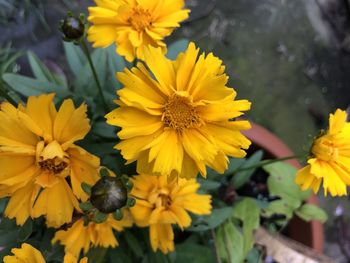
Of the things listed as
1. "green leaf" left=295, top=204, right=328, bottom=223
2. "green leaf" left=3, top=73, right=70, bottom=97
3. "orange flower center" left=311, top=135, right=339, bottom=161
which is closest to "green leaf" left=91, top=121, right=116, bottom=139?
"green leaf" left=3, top=73, right=70, bottom=97

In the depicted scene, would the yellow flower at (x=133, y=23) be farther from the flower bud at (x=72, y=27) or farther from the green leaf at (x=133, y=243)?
the green leaf at (x=133, y=243)

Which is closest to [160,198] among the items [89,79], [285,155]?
[89,79]

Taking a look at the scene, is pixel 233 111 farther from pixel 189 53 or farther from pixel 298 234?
pixel 298 234

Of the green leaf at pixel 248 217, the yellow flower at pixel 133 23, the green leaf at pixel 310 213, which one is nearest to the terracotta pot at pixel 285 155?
the green leaf at pixel 310 213

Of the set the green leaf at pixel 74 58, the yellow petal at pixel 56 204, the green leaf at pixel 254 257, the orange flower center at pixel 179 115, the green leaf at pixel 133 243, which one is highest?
the orange flower center at pixel 179 115

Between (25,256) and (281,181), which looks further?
(281,181)

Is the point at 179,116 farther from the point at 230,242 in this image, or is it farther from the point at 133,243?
the point at 230,242

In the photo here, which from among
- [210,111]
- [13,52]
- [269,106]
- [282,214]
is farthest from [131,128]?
[269,106]
